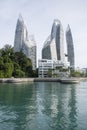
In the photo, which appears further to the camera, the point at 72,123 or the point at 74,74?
the point at 74,74

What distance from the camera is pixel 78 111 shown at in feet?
93.4

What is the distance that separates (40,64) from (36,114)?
148556 millimetres

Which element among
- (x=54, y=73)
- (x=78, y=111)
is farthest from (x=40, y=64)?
(x=78, y=111)

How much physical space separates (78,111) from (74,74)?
5626 inches

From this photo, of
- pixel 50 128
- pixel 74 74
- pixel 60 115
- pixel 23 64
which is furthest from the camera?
pixel 74 74

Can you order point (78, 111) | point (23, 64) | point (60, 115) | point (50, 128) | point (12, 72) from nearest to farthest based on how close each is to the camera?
point (50, 128) → point (60, 115) → point (78, 111) → point (12, 72) → point (23, 64)

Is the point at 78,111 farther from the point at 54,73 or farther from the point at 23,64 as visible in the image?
the point at 54,73

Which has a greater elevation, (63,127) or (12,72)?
(12,72)

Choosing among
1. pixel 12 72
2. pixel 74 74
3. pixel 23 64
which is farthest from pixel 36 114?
pixel 74 74

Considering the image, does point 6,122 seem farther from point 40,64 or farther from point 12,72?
point 40,64

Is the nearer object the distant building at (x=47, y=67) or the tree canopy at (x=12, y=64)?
the tree canopy at (x=12, y=64)

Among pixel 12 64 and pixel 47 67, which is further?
pixel 47 67

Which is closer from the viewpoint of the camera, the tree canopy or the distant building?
the tree canopy

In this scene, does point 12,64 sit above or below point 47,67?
below
